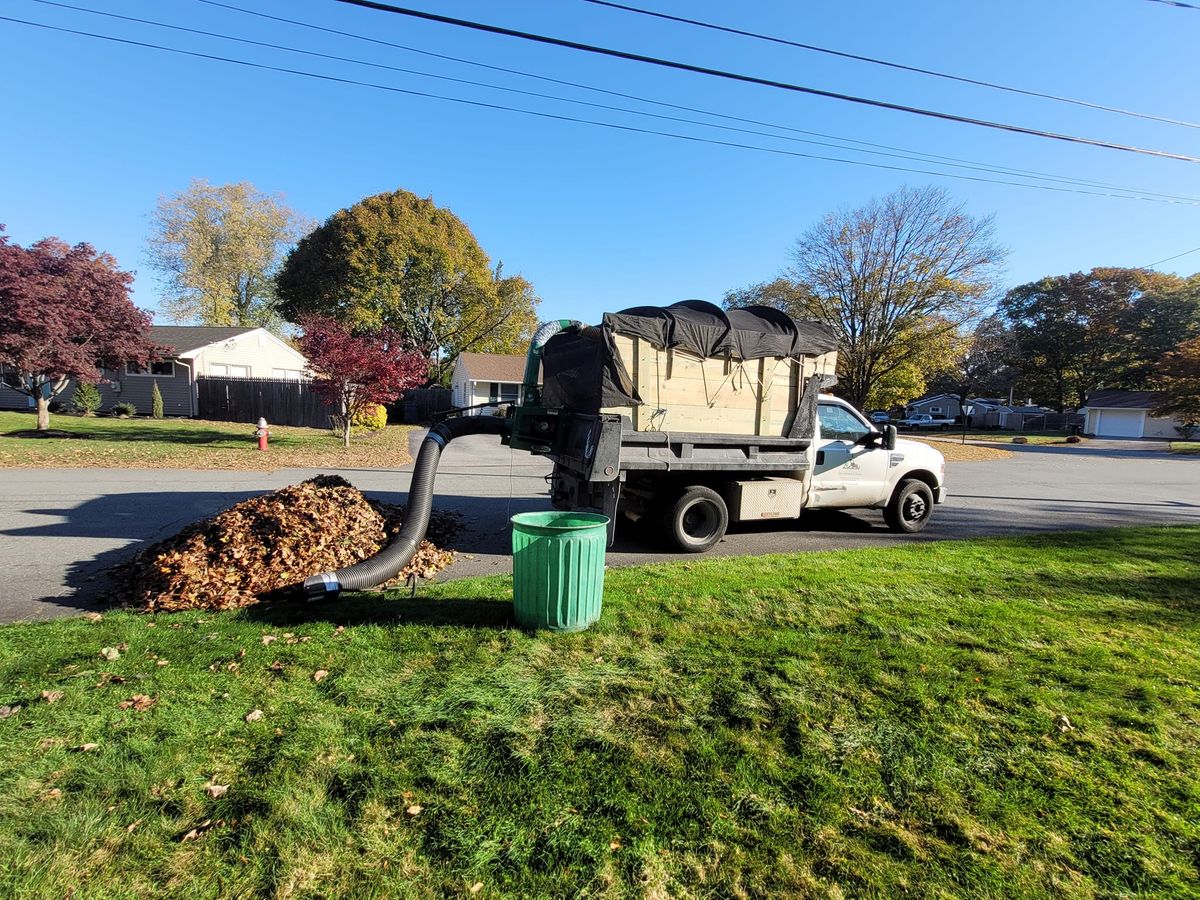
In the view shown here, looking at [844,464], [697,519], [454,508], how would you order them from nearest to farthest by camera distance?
[697,519] → [844,464] → [454,508]

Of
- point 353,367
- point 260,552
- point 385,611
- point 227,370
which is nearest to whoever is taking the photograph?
point 385,611

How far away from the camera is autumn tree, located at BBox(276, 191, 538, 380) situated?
33.5 m

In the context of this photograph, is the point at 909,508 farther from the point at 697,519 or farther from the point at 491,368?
the point at 491,368

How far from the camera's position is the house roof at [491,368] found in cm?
3744

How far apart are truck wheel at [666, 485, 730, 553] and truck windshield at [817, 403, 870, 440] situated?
78.1 inches

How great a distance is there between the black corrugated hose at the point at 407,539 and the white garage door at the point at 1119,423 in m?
62.2

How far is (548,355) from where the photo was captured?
7938mm

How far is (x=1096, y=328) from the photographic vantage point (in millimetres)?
57344

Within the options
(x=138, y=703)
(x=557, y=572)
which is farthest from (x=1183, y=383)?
(x=138, y=703)

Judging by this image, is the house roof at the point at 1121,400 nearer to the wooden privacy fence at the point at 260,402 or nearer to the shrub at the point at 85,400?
the wooden privacy fence at the point at 260,402

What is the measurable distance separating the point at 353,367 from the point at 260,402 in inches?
496

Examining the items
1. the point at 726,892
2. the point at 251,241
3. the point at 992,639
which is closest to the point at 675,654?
the point at 726,892

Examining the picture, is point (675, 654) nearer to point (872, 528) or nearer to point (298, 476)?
point (872, 528)

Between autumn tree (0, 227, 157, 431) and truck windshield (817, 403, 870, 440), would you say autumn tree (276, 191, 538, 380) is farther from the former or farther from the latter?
truck windshield (817, 403, 870, 440)
